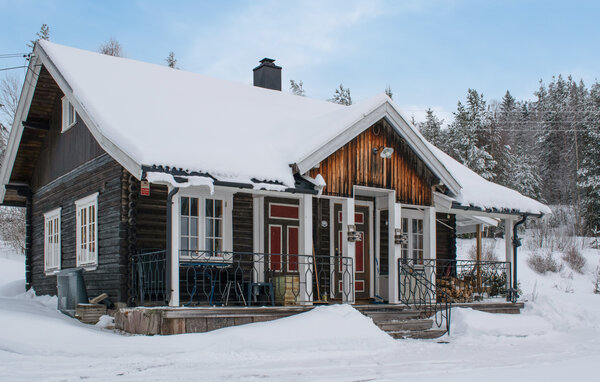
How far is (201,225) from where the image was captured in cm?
1319

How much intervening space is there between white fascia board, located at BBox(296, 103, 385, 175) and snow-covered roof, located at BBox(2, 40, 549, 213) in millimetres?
20

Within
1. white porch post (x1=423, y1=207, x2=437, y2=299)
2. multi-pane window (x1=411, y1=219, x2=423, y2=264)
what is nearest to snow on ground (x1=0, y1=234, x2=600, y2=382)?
white porch post (x1=423, y1=207, x2=437, y2=299)

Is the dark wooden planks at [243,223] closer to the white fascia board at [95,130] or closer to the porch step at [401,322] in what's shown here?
the porch step at [401,322]

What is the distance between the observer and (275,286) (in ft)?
43.0

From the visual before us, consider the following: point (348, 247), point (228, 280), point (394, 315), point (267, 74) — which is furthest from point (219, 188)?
point (267, 74)

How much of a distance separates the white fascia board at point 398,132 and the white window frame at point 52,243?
7147 mm

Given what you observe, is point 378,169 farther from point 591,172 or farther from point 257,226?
point 591,172

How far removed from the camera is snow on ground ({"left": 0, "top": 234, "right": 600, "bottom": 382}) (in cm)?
808

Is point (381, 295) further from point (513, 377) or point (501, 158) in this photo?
point (501, 158)

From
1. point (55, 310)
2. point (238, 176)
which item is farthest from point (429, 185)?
point (55, 310)

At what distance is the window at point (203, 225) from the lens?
13016mm

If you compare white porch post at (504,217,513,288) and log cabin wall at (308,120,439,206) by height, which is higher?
log cabin wall at (308,120,439,206)

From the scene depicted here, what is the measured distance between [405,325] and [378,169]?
11.1 ft

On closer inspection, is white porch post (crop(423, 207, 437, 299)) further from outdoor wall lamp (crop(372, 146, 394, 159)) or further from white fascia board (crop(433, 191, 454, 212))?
outdoor wall lamp (crop(372, 146, 394, 159))
